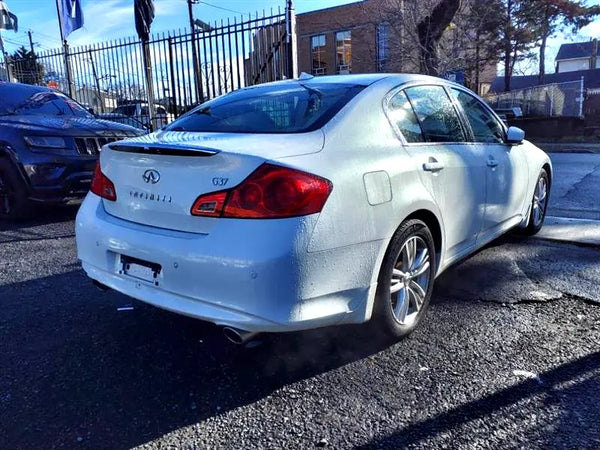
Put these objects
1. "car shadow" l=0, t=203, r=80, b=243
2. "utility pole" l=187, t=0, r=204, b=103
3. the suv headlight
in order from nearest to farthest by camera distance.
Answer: "car shadow" l=0, t=203, r=80, b=243 → the suv headlight → "utility pole" l=187, t=0, r=204, b=103

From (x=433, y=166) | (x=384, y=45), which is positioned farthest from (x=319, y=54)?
(x=433, y=166)

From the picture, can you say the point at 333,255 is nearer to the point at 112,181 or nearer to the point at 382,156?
the point at 382,156

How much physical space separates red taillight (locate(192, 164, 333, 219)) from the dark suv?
4297mm

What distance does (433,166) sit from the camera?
3209mm

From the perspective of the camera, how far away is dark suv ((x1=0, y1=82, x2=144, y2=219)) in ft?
19.2

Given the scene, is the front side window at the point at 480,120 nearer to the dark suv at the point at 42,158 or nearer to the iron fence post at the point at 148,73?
the dark suv at the point at 42,158

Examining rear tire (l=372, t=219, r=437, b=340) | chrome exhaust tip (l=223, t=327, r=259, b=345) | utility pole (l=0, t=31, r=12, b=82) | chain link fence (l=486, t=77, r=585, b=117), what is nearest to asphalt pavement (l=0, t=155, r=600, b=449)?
rear tire (l=372, t=219, r=437, b=340)

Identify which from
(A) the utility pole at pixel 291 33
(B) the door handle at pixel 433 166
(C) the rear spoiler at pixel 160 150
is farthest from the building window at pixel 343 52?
(C) the rear spoiler at pixel 160 150

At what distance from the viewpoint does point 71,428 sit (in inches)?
91.7

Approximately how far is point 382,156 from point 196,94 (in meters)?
8.73

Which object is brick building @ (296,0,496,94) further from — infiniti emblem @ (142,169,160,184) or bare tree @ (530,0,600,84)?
infiniti emblem @ (142,169,160,184)

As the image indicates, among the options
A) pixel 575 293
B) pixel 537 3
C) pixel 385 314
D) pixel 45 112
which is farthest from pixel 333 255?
pixel 537 3

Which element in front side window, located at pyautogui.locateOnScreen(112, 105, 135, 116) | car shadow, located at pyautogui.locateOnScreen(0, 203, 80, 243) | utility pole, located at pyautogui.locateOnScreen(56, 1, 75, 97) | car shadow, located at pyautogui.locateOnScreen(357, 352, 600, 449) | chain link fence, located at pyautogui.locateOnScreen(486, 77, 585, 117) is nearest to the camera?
car shadow, located at pyautogui.locateOnScreen(357, 352, 600, 449)

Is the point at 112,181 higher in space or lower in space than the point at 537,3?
lower
